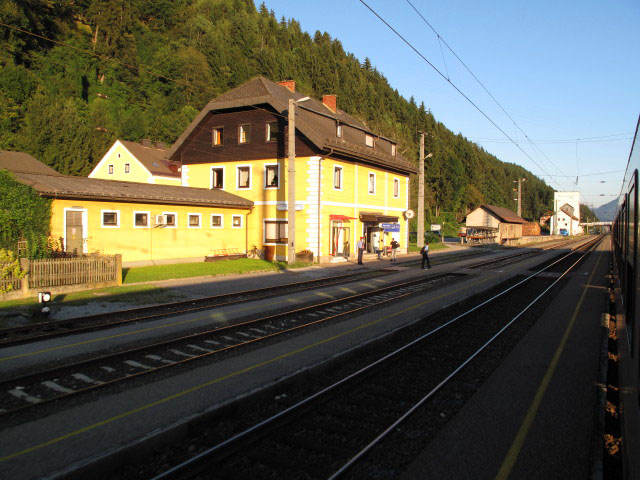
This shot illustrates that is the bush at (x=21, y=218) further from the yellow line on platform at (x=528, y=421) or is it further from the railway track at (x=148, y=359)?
the yellow line on platform at (x=528, y=421)

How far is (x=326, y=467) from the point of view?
470 cm

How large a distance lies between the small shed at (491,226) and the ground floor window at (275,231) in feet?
118

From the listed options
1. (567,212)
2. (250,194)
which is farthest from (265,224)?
(567,212)

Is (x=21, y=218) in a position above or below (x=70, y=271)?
above

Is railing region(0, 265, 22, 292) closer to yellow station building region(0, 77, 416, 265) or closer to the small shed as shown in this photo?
yellow station building region(0, 77, 416, 265)

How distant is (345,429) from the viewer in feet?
18.3

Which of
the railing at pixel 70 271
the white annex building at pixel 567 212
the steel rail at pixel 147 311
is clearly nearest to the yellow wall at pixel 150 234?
the railing at pixel 70 271

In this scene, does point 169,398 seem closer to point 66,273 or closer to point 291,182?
point 66,273

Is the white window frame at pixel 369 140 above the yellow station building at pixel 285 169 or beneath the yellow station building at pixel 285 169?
above

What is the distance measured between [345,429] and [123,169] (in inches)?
2087

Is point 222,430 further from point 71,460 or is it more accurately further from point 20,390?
point 20,390

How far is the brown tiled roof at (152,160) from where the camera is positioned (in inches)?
2005

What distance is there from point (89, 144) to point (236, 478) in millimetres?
61844

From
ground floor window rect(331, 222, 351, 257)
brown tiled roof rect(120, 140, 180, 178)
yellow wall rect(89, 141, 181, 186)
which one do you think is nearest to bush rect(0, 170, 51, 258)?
ground floor window rect(331, 222, 351, 257)
